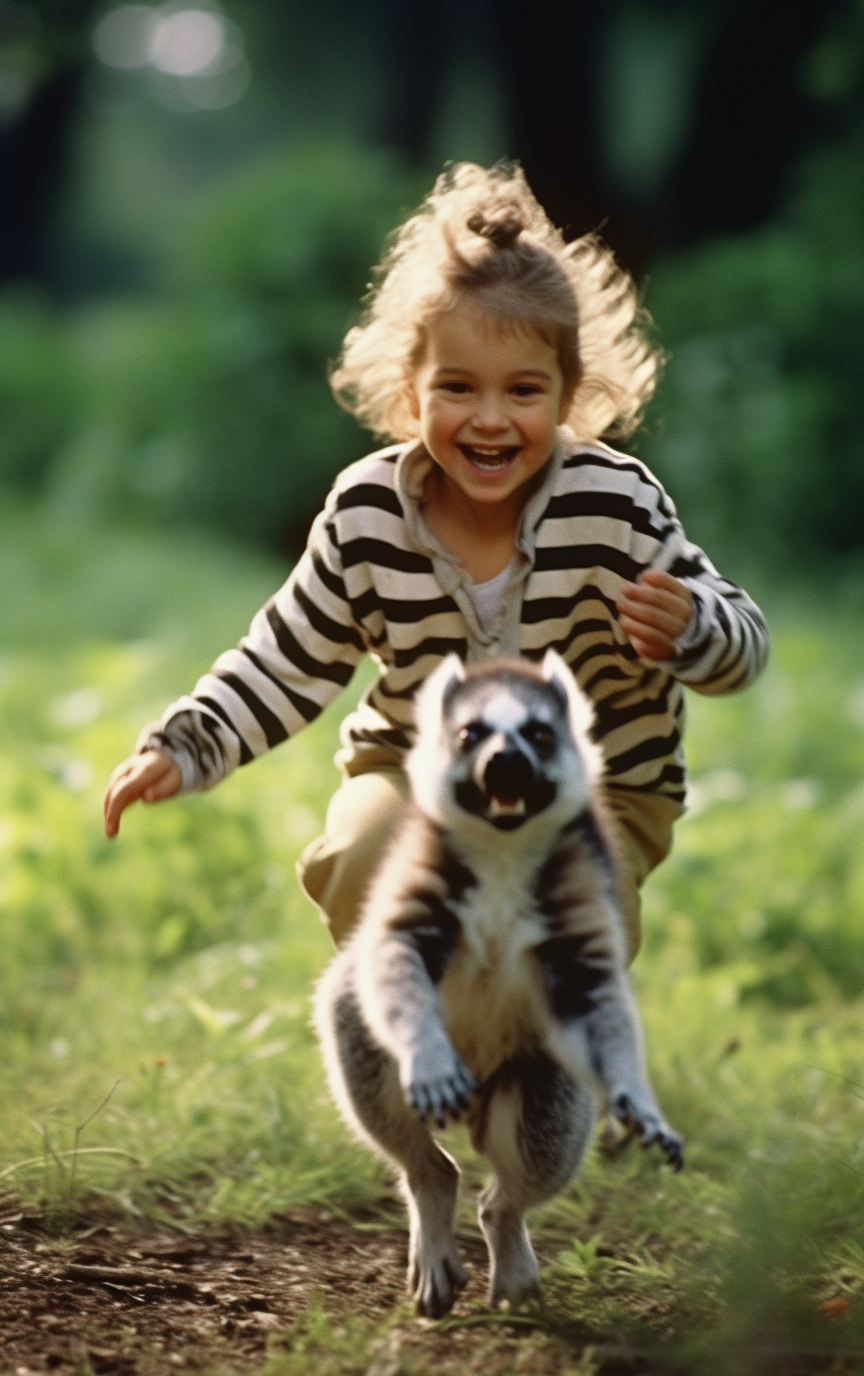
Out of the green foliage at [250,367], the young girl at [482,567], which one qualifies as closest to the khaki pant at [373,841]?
the young girl at [482,567]

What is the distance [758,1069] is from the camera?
438cm

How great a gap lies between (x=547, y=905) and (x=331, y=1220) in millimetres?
1213

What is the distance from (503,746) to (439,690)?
243 mm

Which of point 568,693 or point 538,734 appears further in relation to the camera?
point 568,693

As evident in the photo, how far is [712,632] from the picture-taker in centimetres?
294

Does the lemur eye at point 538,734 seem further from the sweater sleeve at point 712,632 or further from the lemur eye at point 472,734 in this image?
the sweater sleeve at point 712,632

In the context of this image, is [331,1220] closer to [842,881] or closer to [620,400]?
[620,400]

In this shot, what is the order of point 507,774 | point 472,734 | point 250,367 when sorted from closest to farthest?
1. point 507,774
2. point 472,734
3. point 250,367

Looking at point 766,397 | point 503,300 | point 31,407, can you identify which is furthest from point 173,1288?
point 31,407

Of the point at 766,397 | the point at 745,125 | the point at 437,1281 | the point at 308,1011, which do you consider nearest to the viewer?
the point at 437,1281

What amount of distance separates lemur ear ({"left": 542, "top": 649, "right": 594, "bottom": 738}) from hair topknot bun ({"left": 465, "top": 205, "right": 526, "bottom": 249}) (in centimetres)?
82

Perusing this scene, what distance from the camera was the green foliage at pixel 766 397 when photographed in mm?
11258

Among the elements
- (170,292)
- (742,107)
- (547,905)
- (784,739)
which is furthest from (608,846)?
(170,292)

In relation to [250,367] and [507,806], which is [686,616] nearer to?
[507,806]
